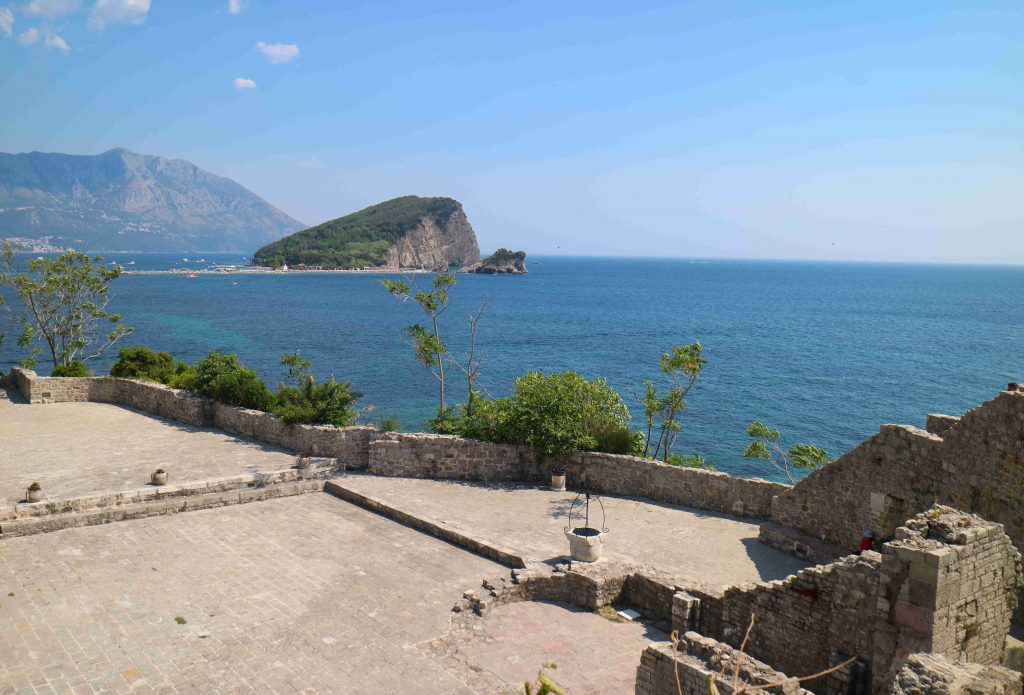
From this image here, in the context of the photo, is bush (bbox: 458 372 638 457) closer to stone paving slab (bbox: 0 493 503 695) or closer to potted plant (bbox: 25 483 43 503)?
stone paving slab (bbox: 0 493 503 695)

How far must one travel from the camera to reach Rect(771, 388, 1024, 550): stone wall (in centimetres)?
1154

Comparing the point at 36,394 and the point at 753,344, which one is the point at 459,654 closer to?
the point at 36,394

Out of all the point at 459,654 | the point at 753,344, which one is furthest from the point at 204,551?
Answer: the point at 753,344

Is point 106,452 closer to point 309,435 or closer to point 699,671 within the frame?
point 309,435

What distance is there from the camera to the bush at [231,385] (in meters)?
24.2

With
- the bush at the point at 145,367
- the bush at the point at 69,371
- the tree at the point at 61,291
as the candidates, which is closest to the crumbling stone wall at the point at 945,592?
the bush at the point at 145,367

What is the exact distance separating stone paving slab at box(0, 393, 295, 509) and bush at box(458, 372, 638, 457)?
19.2 feet

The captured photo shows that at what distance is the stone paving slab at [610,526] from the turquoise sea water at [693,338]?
1815cm

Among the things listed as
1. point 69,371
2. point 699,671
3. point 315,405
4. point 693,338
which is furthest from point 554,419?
point 693,338

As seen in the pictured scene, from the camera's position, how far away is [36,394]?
28109 millimetres

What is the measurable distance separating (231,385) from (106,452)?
432 centimetres

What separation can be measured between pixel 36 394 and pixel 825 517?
27846 mm

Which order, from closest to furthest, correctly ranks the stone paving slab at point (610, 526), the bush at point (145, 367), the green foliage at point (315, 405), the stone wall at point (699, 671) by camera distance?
the stone wall at point (699, 671), the stone paving slab at point (610, 526), the green foliage at point (315, 405), the bush at point (145, 367)

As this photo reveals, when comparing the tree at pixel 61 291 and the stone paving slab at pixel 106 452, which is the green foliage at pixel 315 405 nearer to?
the stone paving slab at pixel 106 452
